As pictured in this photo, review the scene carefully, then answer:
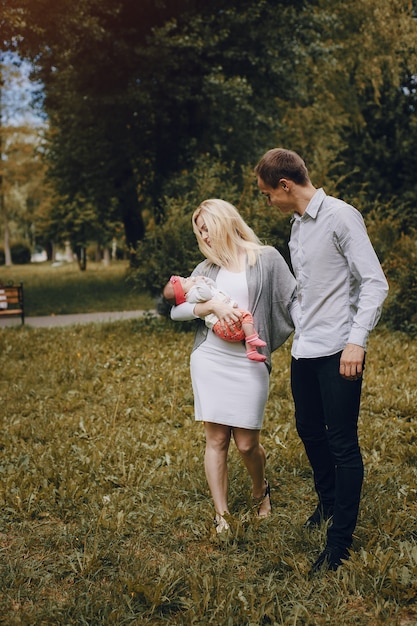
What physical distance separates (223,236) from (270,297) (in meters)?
0.43

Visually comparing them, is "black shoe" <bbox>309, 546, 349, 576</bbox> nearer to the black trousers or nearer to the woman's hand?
the black trousers

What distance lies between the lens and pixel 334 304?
3.24 meters

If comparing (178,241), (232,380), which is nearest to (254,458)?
(232,380)

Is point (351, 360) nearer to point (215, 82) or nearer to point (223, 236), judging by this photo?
point (223, 236)

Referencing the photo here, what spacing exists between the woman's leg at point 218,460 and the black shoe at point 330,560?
2.34 feet

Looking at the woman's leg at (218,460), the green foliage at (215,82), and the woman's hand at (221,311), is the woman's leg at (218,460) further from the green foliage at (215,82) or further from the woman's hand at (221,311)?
the green foliage at (215,82)

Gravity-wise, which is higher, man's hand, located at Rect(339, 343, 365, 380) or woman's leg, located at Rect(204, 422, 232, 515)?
man's hand, located at Rect(339, 343, 365, 380)

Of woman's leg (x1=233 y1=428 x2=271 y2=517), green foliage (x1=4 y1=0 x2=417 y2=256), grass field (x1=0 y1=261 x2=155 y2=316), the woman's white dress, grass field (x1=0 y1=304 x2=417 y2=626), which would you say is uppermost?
green foliage (x1=4 y1=0 x2=417 y2=256)

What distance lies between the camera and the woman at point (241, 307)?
3730 millimetres

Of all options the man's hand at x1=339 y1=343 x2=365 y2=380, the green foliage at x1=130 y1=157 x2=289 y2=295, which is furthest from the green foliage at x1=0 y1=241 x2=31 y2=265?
the man's hand at x1=339 y1=343 x2=365 y2=380

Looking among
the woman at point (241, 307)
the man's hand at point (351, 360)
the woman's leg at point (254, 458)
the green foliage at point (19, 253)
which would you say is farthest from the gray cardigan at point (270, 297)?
the green foliage at point (19, 253)

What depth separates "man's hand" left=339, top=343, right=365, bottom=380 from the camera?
3045mm

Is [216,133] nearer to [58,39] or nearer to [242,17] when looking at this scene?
[242,17]

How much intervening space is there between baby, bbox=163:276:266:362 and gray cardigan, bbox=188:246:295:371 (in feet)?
0.40
